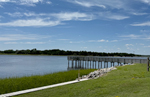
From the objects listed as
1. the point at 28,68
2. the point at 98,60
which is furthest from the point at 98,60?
the point at 28,68

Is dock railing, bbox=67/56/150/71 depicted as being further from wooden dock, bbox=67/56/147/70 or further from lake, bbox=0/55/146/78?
lake, bbox=0/55/146/78

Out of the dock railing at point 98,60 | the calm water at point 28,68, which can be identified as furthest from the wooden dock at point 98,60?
the calm water at point 28,68

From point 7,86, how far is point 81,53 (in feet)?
515

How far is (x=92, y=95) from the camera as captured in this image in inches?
429

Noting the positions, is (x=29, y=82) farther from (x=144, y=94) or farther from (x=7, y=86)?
(x=144, y=94)

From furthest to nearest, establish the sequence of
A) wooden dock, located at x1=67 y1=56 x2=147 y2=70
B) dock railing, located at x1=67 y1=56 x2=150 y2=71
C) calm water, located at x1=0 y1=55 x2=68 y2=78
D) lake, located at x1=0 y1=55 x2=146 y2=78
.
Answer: calm water, located at x1=0 y1=55 x2=68 y2=78 → lake, located at x1=0 y1=55 x2=146 y2=78 → wooden dock, located at x1=67 y1=56 x2=147 y2=70 → dock railing, located at x1=67 y1=56 x2=150 y2=71

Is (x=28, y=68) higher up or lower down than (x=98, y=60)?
lower down

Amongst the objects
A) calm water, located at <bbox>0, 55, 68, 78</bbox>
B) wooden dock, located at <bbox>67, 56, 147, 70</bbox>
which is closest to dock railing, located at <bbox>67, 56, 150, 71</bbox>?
wooden dock, located at <bbox>67, 56, 147, 70</bbox>

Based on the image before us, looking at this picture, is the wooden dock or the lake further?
the lake

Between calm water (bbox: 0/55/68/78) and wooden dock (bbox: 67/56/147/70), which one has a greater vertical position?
wooden dock (bbox: 67/56/147/70)

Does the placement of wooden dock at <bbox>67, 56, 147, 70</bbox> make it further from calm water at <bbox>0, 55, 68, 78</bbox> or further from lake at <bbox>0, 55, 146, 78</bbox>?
calm water at <bbox>0, 55, 68, 78</bbox>

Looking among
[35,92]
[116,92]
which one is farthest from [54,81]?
[116,92]

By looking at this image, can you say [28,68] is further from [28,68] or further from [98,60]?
[98,60]

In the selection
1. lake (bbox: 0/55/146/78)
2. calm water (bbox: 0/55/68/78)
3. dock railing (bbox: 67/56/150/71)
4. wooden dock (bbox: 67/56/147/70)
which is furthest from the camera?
calm water (bbox: 0/55/68/78)
